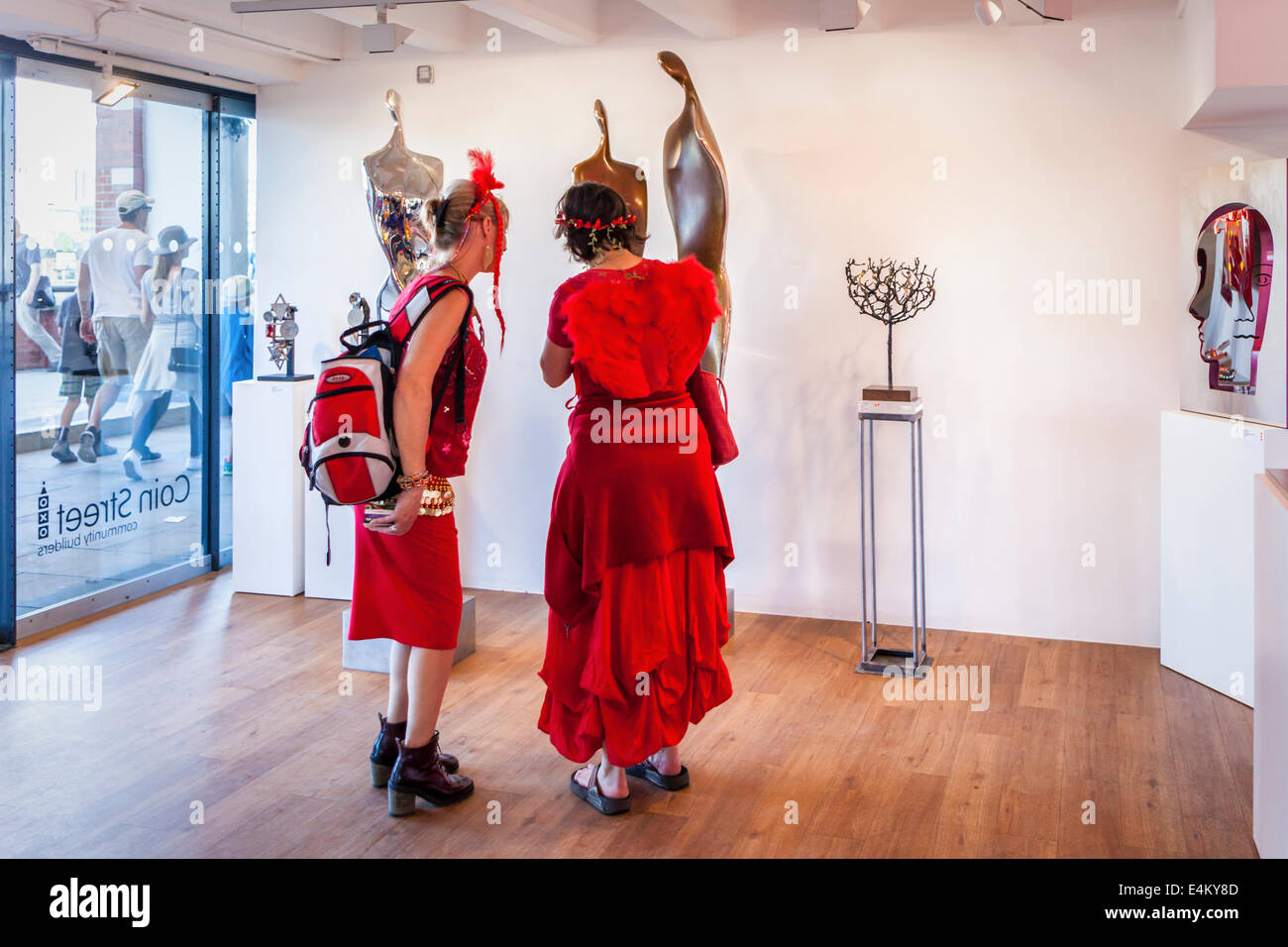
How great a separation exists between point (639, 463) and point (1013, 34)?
283cm

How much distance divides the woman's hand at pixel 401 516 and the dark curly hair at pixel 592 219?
0.73 meters

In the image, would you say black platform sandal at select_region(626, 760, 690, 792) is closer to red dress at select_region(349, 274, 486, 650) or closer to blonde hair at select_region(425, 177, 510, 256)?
red dress at select_region(349, 274, 486, 650)

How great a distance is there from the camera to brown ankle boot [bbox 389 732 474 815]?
3180 mm

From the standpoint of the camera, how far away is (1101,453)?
15.7ft

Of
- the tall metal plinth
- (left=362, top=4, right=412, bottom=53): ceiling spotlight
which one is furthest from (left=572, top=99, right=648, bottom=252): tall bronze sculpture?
the tall metal plinth

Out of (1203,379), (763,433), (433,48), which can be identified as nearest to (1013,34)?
(1203,379)

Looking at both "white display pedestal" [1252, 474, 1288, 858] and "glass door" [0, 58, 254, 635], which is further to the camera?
"glass door" [0, 58, 254, 635]

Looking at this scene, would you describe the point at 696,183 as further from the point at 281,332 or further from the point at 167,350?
the point at 167,350

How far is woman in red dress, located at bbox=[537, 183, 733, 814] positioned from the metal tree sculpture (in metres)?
1.78

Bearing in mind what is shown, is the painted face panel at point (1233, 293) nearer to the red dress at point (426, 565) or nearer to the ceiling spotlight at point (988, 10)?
the ceiling spotlight at point (988, 10)

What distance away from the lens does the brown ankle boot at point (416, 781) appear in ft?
10.4

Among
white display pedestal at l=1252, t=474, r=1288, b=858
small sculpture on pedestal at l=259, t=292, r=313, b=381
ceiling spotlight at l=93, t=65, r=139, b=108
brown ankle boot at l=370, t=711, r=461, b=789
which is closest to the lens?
white display pedestal at l=1252, t=474, r=1288, b=858

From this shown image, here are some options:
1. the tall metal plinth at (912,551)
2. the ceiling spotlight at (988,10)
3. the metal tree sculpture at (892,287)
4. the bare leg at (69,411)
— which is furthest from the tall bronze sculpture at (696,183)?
the bare leg at (69,411)

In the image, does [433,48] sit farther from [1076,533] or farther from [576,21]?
[1076,533]
